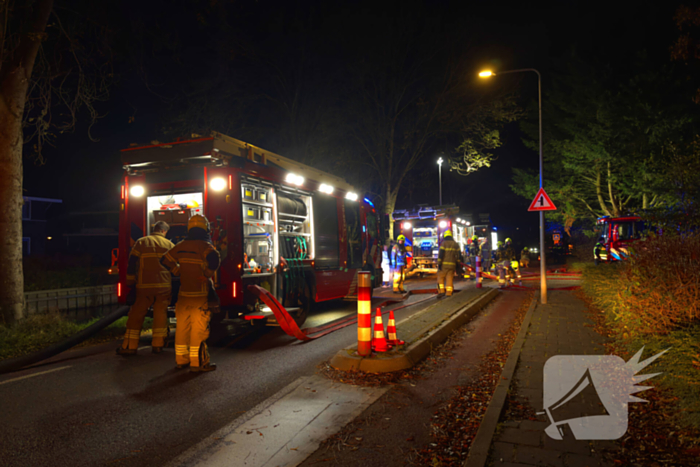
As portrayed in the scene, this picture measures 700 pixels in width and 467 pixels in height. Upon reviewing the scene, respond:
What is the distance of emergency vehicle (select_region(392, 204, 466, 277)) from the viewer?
916 inches

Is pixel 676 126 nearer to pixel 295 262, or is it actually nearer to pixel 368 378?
pixel 295 262

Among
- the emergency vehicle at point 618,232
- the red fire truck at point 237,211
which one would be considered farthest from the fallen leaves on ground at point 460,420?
the emergency vehicle at point 618,232

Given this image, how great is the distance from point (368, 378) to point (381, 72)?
19.8 metres

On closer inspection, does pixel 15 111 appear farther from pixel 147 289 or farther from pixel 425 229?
pixel 425 229

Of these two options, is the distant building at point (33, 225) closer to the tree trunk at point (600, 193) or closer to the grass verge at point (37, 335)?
the grass verge at point (37, 335)

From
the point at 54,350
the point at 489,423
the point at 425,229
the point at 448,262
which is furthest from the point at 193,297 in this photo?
the point at 425,229

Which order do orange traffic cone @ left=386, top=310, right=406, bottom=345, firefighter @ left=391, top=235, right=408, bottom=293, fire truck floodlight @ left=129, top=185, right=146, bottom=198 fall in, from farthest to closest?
firefighter @ left=391, top=235, right=408, bottom=293 → fire truck floodlight @ left=129, top=185, right=146, bottom=198 → orange traffic cone @ left=386, top=310, right=406, bottom=345

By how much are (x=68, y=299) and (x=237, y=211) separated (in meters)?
4.92

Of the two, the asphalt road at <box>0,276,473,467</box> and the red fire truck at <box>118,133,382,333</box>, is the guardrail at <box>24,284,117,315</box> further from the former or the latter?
the asphalt road at <box>0,276,473,467</box>

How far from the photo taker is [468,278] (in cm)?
2114

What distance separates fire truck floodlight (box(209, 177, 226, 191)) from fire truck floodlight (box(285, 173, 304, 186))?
5.22ft

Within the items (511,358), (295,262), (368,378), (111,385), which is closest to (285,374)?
(368,378)

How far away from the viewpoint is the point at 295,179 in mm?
8914

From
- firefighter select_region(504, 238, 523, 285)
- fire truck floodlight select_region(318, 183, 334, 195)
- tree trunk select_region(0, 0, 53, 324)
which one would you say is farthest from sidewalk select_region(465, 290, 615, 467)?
firefighter select_region(504, 238, 523, 285)
